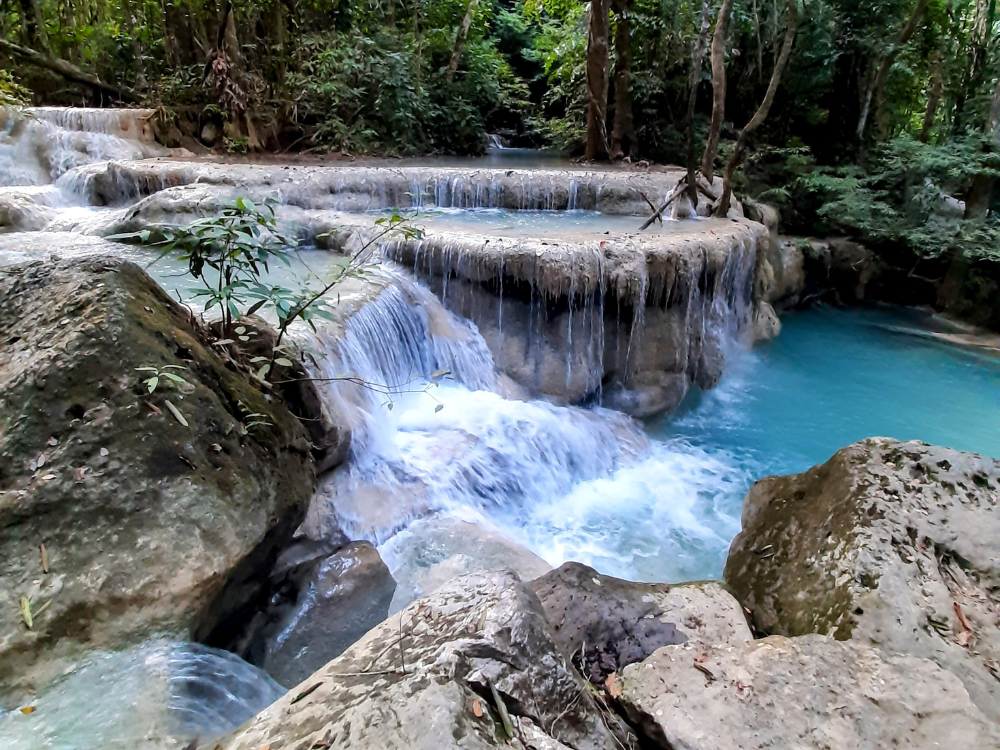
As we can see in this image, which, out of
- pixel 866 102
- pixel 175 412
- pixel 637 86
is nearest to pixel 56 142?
pixel 175 412

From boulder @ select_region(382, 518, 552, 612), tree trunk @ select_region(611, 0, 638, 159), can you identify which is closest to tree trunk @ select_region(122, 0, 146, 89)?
tree trunk @ select_region(611, 0, 638, 159)

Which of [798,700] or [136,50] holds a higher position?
[136,50]

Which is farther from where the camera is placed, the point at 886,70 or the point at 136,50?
the point at 136,50

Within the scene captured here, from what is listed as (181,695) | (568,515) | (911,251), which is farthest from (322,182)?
(911,251)

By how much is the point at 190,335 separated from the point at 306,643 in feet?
5.19

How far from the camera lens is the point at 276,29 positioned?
11922mm

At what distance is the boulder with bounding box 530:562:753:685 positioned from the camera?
2.70 meters

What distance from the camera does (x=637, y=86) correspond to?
11.5 metres

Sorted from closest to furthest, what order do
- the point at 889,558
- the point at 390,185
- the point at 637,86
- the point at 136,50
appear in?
the point at 889,558, the point at 390,185, the point at 637,86, the point at 136,50

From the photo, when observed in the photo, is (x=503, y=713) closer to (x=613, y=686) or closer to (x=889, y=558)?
(x=613, y=686)

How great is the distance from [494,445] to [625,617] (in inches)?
97.2

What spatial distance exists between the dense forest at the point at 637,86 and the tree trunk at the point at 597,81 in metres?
0.03

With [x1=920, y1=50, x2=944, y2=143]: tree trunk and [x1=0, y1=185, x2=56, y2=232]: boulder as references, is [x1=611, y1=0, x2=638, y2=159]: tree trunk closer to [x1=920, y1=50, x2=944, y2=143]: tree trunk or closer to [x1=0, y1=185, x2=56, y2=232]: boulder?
[x1=920, y1=50, x2=944, y2=143]: tree trunk

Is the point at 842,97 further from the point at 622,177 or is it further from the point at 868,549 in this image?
the point at 868,549
